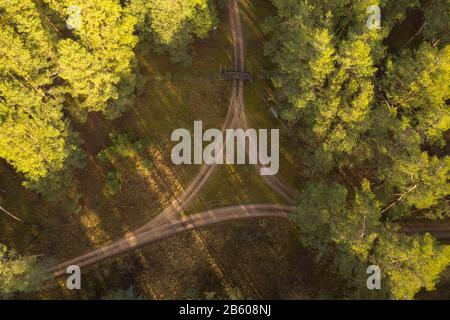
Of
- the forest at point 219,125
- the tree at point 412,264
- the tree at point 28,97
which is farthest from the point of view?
the tree at point 28,97

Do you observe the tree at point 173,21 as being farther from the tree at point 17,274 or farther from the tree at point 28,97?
the tree at point 17,274

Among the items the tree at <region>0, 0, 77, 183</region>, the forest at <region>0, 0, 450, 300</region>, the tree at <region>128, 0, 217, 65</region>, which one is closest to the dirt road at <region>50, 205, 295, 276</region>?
the forest at <region>0, 0, 450, 300</region>

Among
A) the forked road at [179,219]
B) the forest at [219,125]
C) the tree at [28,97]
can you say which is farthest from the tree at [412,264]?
the tree at [28,97]

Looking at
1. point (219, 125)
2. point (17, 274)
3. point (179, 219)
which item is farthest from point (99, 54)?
point (17, 274)

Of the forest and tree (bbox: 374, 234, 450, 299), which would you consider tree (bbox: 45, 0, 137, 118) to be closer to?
the forest

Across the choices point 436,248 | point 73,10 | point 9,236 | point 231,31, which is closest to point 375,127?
point 436,248

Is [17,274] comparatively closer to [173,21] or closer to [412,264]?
[173,21]

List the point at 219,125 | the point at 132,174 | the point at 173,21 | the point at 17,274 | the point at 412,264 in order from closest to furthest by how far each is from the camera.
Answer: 1. the point at 412,264
2. the point at 17,274
3. the point at 173,21
4. the point at 132,174
5. the point at 219,125
